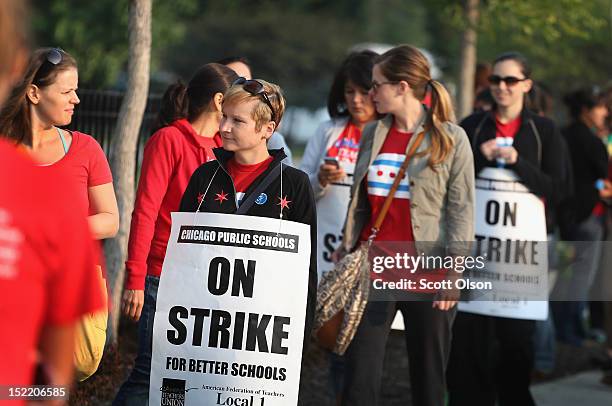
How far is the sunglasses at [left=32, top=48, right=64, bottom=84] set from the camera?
537 centimetres

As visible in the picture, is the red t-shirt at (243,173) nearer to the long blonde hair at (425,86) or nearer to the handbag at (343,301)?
the handbag at (343,301)

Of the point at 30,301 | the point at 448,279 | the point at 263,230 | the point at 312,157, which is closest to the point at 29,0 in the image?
the point at 30,301

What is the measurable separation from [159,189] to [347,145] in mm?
2004

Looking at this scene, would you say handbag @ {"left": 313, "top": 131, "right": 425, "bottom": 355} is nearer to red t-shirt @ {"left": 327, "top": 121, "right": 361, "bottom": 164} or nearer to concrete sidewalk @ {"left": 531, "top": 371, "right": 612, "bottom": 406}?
red t-shirt @ {"left": 327, "top": 121, "right": 361, "bottom": 164}

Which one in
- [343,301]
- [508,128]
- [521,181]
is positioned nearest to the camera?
[343,301]

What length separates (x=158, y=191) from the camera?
5898 millimetres

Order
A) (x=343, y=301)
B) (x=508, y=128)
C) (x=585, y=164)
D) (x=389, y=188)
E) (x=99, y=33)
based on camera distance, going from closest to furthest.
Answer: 1. (x=343, y=301)
2. (x=389, y=188)
3. (x=508, y=128)
4. (x=585, y=164)
5. (x=99, y=33)

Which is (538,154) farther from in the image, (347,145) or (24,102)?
(24,102)

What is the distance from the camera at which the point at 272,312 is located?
5.12 meters

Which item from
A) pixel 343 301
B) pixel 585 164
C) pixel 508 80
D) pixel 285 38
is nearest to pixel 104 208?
pixel 343 301

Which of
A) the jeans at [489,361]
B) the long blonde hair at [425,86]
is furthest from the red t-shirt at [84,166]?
the jeans at [489,361]

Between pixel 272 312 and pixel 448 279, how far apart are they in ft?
4.18

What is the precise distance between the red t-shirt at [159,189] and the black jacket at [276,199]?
525mm

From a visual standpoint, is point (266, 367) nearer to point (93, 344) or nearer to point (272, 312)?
point (272, 312)
